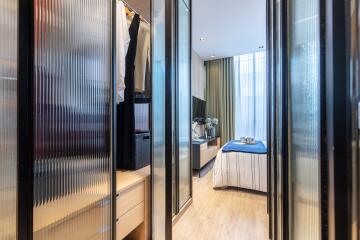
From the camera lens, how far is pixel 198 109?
5750mm

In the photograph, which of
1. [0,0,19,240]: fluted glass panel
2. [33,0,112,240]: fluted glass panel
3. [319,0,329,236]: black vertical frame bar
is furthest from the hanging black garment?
[319,0,329,236]: black vertical frame bar

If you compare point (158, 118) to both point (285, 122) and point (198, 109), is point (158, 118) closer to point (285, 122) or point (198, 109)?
point (285, 122)

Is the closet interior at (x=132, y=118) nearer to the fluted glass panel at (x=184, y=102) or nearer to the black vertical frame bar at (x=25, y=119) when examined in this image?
the fluted glass panel at (x=184, y=102)

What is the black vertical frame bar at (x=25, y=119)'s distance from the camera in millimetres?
775

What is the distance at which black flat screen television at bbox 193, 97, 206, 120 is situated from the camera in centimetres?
545

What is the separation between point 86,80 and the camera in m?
1.10

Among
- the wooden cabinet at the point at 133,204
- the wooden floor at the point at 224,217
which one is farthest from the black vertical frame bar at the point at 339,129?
the wooden floor at the point at 224,217

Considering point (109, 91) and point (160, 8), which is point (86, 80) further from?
point (160, 8)

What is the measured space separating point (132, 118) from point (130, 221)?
873 millimetres

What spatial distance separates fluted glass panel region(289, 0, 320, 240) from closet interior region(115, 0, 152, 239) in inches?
45.2

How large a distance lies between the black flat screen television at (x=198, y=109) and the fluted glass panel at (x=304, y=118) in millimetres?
4320

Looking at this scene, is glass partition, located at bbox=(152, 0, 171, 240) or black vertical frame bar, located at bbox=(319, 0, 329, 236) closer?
black vertical frame bar, located at bbox=(319, 0, 329, 236)

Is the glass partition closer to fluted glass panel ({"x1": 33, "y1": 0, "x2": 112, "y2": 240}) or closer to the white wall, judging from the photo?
fluted glass panel ({"x1": 33, "y1": 0, "x2": 112, "y2": 240})

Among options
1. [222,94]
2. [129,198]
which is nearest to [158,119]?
[129,198]
